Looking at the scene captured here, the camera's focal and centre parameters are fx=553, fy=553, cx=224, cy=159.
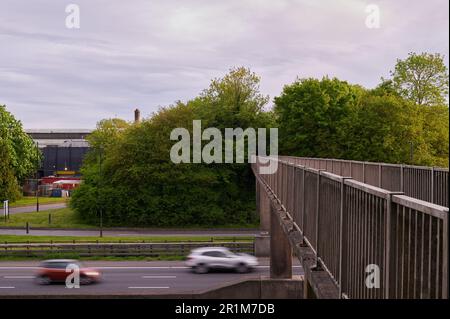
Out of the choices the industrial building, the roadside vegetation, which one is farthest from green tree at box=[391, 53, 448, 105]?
the industrial building

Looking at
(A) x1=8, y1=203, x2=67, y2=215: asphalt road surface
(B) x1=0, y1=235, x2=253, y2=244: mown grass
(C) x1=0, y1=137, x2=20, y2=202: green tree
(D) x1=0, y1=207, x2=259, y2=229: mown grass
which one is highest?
(C) x1=0, y1=137, x2=20, y2=202: green tree

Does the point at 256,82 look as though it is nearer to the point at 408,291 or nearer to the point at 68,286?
the point at 68,286

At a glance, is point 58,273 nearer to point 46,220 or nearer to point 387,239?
point 46,220

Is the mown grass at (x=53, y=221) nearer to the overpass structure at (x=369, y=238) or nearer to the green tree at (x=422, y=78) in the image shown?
the green tree at (x=422, y=78)

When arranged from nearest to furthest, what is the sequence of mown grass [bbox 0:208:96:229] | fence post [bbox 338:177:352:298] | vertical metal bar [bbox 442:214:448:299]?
vertical metal bar [bbox 442:214:448:299] < fence post [bbox 338:177:352:298] < mown grass [bbox 0:208:96:229]

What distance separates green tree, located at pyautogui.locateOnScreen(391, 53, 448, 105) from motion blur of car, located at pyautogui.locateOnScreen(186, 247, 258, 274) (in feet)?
82.9

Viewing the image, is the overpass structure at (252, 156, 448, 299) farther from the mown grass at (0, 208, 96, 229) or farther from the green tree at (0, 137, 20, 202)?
the green tree at (0, 137, 20, 202)

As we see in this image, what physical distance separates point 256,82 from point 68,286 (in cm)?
3538

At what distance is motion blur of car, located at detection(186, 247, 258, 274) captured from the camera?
26281 millimetres

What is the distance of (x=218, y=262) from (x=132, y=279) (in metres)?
4.09

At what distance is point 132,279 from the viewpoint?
25.4 meters

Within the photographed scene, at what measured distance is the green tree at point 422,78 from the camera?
43.8 m

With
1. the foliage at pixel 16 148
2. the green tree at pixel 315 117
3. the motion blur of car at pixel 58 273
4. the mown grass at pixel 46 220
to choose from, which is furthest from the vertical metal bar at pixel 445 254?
the foliage at pixel 16 148

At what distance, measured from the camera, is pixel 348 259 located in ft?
16.4
